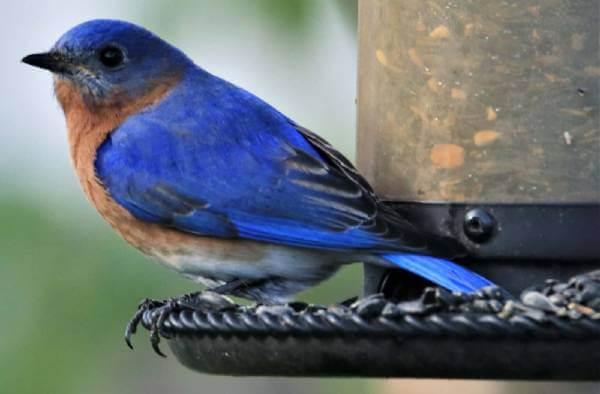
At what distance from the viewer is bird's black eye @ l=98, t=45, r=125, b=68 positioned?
28.2ft

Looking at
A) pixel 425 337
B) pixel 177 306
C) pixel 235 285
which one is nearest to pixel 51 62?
pixel 235 285

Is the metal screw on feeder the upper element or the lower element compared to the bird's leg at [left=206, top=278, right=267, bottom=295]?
upper

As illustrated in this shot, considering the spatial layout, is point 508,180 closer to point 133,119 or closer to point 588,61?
point 588,61

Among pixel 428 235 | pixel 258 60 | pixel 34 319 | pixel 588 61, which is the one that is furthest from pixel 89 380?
pixel 588 61

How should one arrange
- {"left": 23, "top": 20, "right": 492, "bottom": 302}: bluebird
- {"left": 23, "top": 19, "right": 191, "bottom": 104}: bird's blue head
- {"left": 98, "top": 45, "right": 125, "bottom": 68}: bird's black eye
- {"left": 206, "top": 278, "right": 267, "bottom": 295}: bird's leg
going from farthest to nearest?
{"left": 98, "top": 45, "right": 125, "bottom": 68}: bird's black eye → {"left": 23, "top": 19, "right": 191, "bottom": 104}: bird's blue head → {"left": 206, "top": 278, "right": 267, "bottom": 295}: bird's leg → {"left": 23, "top": 20, "right": 492, "bottom": 302}: bluebird

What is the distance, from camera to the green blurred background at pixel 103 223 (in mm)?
9469

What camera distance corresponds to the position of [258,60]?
10039mm

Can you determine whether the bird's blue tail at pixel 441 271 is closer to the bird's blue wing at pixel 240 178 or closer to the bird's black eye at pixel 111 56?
the bird's blue wing at pixel 240 178

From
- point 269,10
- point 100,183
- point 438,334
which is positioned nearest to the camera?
point 438,334

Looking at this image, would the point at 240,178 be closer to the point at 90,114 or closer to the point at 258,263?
the point at 258,263

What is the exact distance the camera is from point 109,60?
28.3 ft

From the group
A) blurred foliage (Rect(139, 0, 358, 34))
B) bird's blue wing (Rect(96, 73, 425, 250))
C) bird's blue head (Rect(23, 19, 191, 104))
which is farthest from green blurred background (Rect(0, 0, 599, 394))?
bird's blue wing (Rect(96, 73, 425, 250))

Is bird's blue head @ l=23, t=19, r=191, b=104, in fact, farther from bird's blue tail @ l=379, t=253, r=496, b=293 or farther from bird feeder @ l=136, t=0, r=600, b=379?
bird's blue tail @ l=379, t=253, r=496, b=293

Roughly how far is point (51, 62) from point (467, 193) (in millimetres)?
2132
